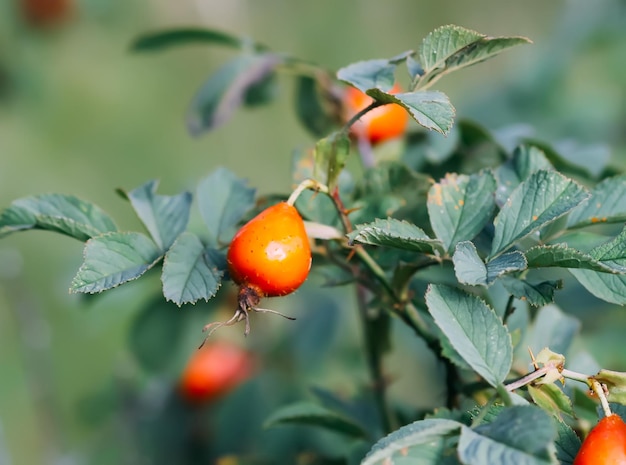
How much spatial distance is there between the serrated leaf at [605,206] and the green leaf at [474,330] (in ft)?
0.48

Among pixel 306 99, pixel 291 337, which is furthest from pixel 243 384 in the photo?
pixel 306 99

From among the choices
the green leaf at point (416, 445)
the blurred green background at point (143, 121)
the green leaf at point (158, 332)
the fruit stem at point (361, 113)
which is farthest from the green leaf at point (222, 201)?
the blurred green background at point (143, 121)

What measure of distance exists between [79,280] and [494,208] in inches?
11.3

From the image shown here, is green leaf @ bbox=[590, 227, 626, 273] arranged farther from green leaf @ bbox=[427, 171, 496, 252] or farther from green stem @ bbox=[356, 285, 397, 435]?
green stem @ bbox=[356, 285, 397, 435]

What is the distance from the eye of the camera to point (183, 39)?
89 centimetres

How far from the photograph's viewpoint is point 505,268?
17.1 inches

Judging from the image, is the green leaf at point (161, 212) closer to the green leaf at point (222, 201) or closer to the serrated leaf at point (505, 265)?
the green leaf at point (222, 201)

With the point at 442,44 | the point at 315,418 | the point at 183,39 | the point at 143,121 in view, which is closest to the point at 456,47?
the point at 442,44

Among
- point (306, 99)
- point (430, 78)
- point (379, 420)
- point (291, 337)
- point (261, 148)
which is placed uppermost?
point (430, 78)

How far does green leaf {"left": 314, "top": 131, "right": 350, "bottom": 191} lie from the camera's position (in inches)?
19.5

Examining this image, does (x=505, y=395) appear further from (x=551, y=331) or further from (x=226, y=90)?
(x=226, y=90)

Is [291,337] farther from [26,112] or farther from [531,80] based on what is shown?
[26,112]

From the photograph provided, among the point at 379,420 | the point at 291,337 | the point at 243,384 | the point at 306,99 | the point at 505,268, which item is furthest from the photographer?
the point at 291,337

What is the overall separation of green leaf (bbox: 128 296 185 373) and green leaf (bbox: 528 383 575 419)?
1.78ft
